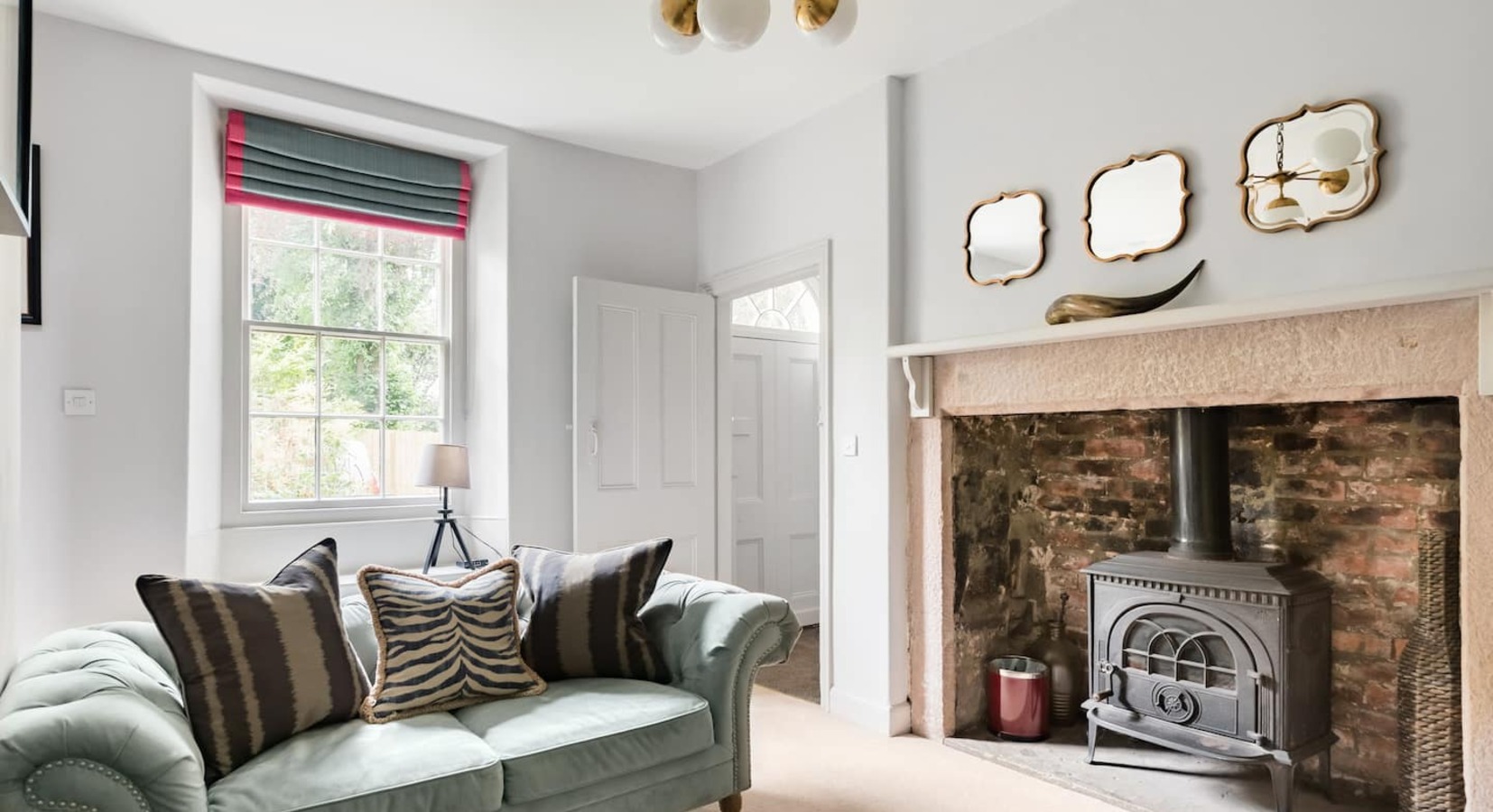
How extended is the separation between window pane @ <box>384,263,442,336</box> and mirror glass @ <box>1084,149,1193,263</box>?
119 inches

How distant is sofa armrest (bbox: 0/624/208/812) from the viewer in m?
1.56

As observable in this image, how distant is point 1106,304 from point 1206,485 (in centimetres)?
74

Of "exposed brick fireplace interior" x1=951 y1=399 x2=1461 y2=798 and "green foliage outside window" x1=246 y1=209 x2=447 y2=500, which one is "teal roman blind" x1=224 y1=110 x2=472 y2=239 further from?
"exposed brick fireplace interior" x1=951 y1=399 x2=1461 y2=798

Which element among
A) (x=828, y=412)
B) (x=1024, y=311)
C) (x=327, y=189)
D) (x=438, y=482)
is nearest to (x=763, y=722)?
(x=828, y=412)

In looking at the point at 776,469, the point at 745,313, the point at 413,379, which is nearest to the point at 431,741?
the point at 413,379

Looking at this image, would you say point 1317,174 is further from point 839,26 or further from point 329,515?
point 329,515

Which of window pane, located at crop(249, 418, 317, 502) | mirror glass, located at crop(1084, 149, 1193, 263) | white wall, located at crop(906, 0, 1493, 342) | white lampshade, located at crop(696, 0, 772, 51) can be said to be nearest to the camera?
white lampshade, located at crop(696, 0, 772, 51)

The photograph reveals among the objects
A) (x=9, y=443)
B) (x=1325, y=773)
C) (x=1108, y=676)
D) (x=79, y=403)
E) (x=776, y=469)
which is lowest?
(x=1325, y=773)

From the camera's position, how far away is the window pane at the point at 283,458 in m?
3.83

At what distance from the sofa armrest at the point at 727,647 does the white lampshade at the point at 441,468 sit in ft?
4.64

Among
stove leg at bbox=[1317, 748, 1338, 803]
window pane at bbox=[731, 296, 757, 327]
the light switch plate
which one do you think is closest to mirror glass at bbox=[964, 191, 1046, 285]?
stove leg at bbox=[1317, 748, 1338, 803]

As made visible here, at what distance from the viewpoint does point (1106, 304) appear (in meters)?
2.76

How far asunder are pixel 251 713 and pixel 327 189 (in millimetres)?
2611

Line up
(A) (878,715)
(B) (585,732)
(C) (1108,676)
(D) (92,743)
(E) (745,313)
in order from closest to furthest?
1. (D) (92,743)
2. (B) (585,732)
3. (C) (1108,676)
4. (A) (878,715)
5. (E) (745,313)
